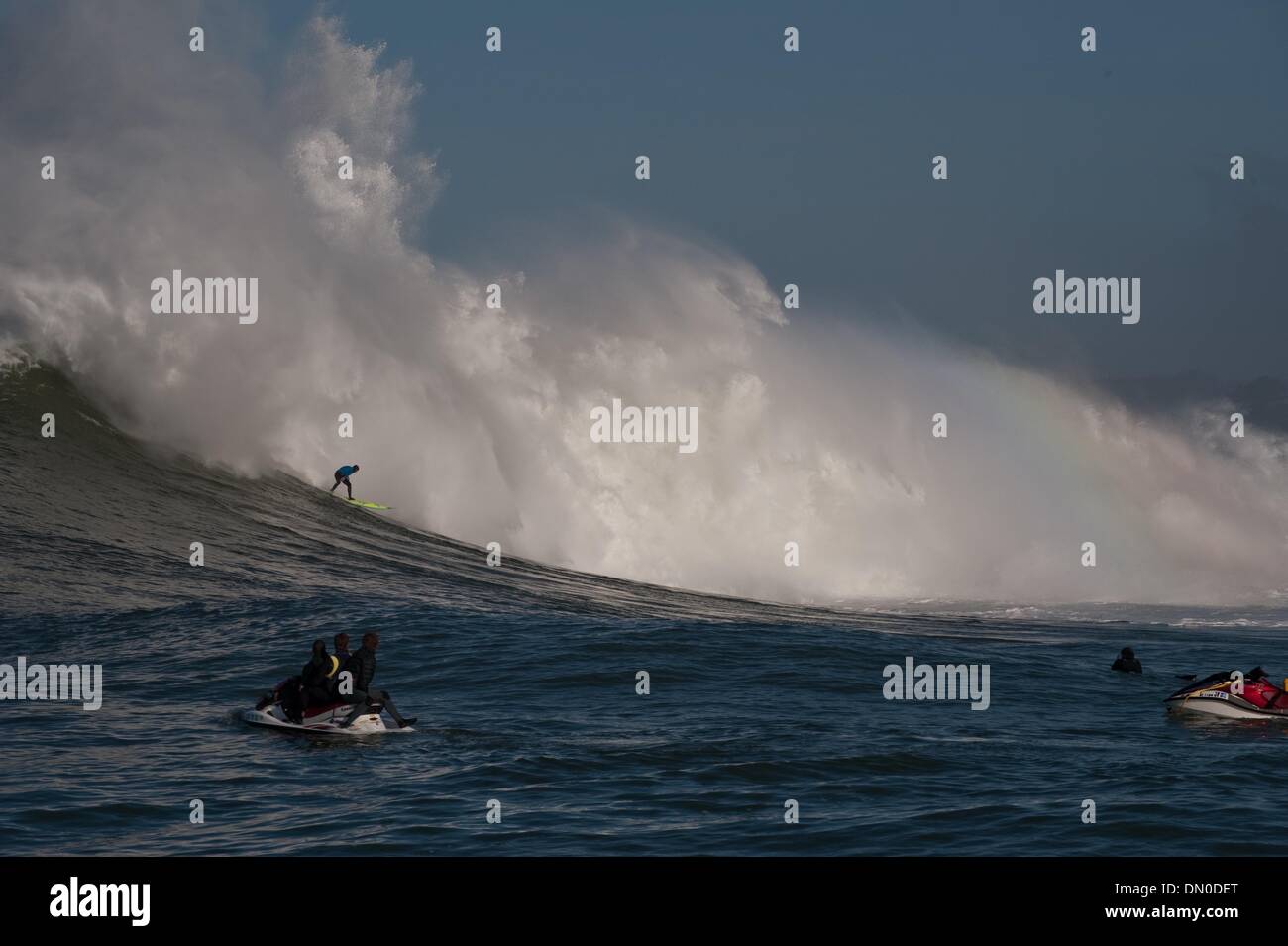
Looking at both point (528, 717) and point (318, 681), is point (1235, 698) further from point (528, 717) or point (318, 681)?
point (318, 681)

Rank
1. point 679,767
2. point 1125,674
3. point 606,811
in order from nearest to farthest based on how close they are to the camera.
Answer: point 606,811 < point 679,767 < point 1125,674

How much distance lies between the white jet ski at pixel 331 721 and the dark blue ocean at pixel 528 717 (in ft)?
1.00

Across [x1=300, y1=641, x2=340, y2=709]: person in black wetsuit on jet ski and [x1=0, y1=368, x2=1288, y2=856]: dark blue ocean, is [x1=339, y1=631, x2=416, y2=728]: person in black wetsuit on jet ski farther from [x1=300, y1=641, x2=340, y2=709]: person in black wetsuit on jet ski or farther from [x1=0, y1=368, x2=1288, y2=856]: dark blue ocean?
[x1=0, y1=368, x2=1288, y2=856]: dark blue ocean

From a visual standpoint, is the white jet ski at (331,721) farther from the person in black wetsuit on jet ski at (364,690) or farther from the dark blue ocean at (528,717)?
the dark blue ocean at (528,717)

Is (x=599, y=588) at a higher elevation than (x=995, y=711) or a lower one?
higher

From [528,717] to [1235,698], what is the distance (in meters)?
8.71

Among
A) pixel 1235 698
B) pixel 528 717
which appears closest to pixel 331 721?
pixel 528 717

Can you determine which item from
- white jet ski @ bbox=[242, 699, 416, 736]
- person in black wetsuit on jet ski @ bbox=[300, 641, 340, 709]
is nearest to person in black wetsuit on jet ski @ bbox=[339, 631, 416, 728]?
white jet ski @ bbox=[242, 699, 416, 736]

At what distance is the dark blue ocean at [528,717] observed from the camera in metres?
11.2

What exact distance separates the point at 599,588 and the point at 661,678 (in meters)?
10.4

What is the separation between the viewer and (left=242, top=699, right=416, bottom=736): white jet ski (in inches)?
583

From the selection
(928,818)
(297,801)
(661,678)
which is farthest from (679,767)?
(661,678)
